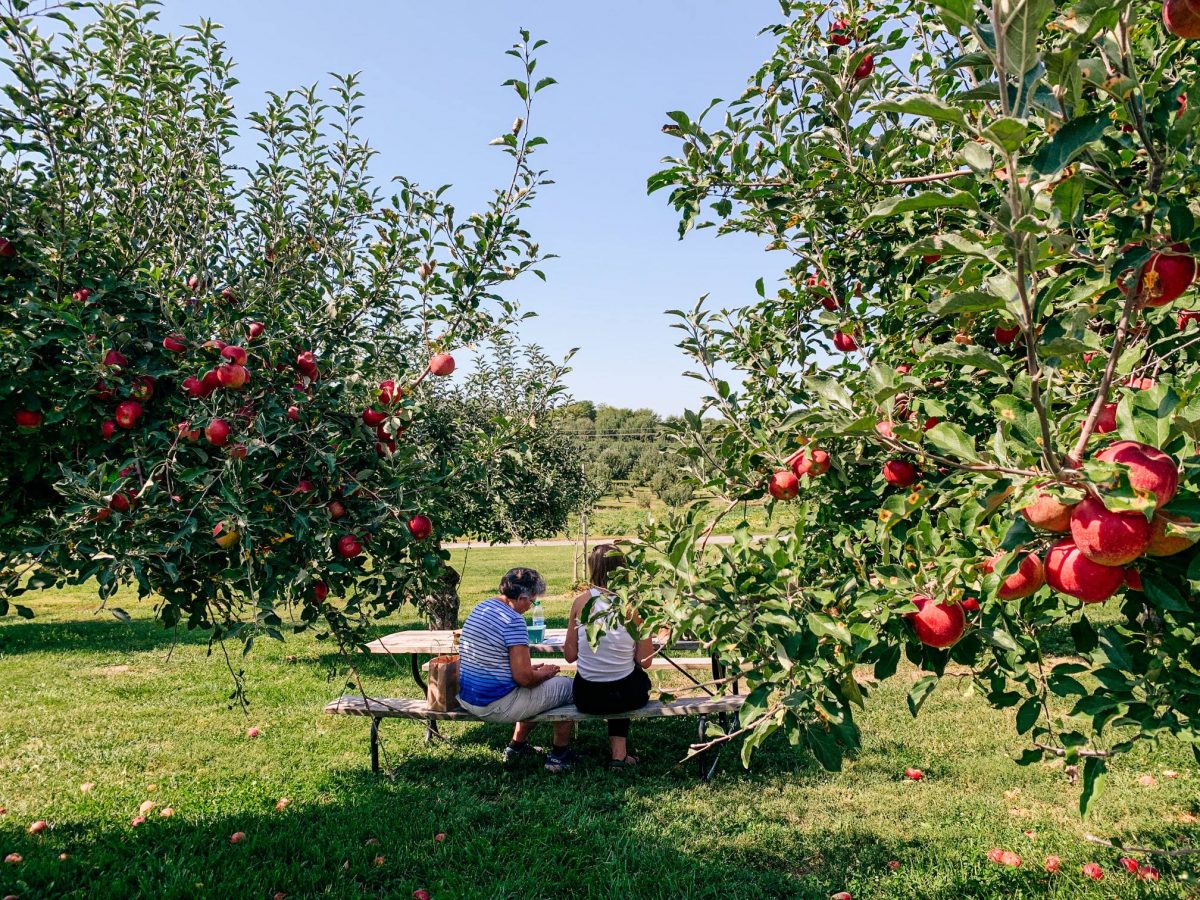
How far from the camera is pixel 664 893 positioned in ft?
10.9

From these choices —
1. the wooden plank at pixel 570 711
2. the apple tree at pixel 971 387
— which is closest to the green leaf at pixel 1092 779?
the apple tree at pixel 971 387

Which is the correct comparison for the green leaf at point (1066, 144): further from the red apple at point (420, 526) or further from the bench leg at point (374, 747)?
the bench leg at point (374, 747)

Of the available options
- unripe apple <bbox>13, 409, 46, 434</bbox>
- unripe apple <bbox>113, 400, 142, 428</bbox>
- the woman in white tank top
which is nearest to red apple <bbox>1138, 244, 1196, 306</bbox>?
unripe apple <bbox>113, 400, 142, 428</bbox>

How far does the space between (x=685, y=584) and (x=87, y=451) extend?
223cm

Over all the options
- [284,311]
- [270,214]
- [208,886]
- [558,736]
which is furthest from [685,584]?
[558,736]

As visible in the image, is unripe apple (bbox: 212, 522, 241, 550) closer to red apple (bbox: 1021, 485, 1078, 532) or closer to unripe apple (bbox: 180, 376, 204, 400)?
unripe apple (bbox: 180, 376, 204, 400)

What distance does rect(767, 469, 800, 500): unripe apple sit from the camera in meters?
2.17

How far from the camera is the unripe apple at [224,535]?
252 cm

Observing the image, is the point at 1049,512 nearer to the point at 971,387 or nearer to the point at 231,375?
the point at 971,387

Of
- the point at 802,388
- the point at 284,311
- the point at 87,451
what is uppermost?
the point at 284,311

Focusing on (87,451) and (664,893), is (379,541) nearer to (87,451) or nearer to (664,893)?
(87,451)

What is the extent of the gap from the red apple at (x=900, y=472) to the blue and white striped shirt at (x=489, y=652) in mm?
3227

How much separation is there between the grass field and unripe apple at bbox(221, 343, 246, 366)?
190 centimetres

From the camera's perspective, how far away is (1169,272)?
117cm
